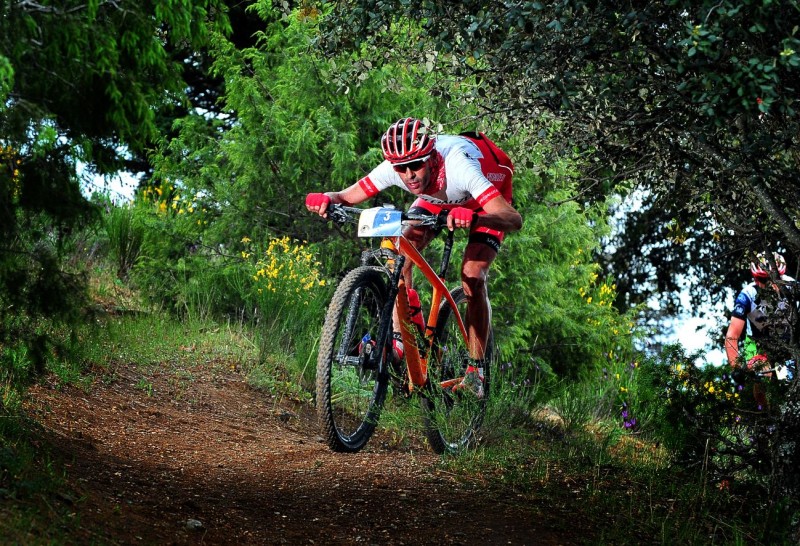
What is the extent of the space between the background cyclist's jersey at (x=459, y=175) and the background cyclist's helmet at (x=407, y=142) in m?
0.22

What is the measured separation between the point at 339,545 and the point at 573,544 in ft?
3.90

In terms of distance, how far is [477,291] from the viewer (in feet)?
22.2

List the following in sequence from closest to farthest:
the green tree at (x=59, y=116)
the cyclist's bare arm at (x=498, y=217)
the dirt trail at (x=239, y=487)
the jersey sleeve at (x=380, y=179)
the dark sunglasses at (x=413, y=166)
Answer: the green tree at (x=59, y=116), the dirt trail at (x=239, y=487), the cyclist's bare arm at (x=498, y=217), the dark sunglasses at (x=413, y=166), the jersey sleeve at (x=380, y=179)

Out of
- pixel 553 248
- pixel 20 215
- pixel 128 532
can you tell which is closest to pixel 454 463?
pixel 128 532

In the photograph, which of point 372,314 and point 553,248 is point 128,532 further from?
point 553,248

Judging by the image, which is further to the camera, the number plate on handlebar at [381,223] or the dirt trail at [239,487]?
the number plate on handlebar at [381,223]

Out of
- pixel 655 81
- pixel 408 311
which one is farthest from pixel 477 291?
pixel 655 81

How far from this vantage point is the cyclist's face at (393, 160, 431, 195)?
6172 mm

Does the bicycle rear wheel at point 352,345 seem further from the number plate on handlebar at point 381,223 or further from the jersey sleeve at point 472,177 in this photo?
the jersey sleeve at point 472,177

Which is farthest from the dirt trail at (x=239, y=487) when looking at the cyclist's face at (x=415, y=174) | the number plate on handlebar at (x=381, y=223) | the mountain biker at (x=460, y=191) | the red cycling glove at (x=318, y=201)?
the cyclist's face at (x=415, y=174)

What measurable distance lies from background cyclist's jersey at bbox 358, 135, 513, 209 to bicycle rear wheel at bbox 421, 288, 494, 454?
1016 millimetres

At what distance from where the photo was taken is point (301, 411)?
8992 mm

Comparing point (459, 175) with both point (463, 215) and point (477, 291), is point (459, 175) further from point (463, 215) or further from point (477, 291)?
point (477, 291)

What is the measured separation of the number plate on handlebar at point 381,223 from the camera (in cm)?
590
